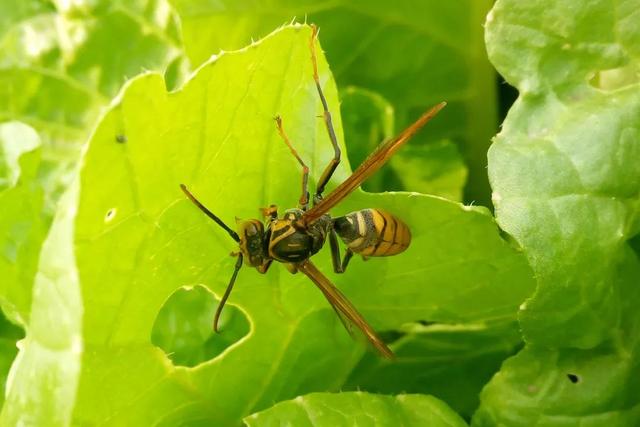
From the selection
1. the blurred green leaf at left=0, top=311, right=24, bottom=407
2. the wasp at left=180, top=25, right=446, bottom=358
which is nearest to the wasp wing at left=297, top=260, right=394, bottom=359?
the wasp at left=180, top=25, right=446, bottom=358

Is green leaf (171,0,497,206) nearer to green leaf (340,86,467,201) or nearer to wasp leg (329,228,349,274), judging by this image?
green leaf (340,86,467,201)

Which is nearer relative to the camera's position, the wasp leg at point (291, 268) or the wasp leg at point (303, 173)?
the wasp leg at point (303, 173)

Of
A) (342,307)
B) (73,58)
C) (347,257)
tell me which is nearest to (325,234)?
(347,257)

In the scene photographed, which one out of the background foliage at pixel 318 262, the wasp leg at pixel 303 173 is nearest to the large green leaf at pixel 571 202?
the background foliage at pixel 318 262

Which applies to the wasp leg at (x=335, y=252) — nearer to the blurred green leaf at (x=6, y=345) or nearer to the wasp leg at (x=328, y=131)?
the wasp leg at (x=328, y=131)

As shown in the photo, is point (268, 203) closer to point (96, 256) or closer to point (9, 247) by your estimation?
point (96, 256)
